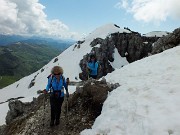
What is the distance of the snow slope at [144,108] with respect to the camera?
10281 millimetres

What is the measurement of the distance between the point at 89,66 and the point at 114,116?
1157 centimetres

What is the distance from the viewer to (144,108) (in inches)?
468

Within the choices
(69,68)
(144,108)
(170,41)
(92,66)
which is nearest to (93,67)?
(92,66)

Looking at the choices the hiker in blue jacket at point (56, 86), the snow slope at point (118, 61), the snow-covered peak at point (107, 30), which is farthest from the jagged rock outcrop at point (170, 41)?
the snow-covered peak at point (107, 30)

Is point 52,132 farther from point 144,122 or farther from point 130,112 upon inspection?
point 144,122

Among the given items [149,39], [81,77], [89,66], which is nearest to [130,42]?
[149,39]

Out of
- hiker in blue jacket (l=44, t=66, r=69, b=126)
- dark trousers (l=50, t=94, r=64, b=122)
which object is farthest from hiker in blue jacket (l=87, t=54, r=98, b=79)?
dark trousers (l=50, t=94, r=64, b=122)

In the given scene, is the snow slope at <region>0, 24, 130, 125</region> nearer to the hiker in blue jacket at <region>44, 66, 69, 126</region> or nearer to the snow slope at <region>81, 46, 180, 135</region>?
the snow slope at <region>81, 46, 180, 135</region>

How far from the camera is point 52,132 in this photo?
1460 cm

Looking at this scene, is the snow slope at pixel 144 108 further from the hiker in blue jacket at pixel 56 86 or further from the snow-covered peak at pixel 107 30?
the snow-covered peak at pixel 107 30

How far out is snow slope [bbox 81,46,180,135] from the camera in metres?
10.3

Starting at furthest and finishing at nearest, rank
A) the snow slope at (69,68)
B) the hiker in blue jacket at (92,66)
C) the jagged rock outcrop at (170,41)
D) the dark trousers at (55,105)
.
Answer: the snow slope at (69,68) → the jagged rock outcrop at (170,41) → the hiker in blue jacket at (92,66) → the dark trousers at (55,105)

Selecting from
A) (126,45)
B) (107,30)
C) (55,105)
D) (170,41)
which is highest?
(107,30)

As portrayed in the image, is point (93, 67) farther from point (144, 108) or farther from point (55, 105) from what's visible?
point (144, 108)
